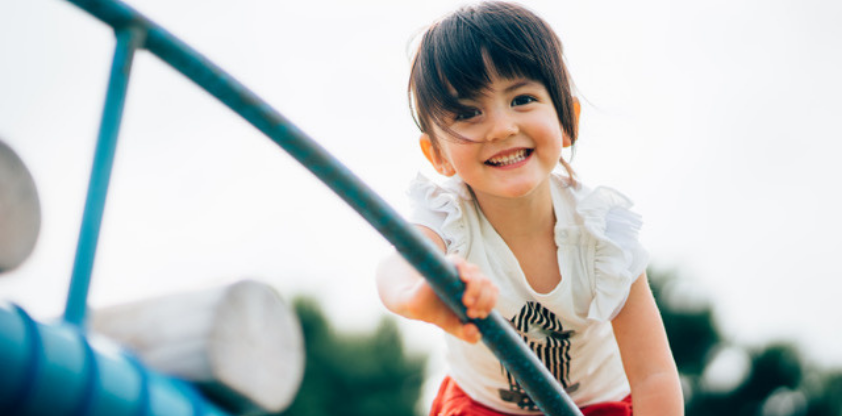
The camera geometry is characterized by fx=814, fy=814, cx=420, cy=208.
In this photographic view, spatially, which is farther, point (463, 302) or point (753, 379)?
point (753, 379)

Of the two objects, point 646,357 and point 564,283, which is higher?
point 564,283

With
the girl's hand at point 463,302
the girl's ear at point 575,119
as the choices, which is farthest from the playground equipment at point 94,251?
the girl's ear at point 575,119

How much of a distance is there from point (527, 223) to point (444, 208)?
0.23 meters

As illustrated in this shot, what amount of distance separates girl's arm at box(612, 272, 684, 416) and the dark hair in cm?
48

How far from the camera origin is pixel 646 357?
188 cm

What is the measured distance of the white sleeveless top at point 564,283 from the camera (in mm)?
1945

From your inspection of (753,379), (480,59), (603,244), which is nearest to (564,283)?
(603,244)

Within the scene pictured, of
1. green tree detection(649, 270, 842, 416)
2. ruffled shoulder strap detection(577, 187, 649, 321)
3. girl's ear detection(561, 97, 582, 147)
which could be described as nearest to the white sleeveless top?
→ ruffled shoulder strap detection(577, 187, 649, 321)

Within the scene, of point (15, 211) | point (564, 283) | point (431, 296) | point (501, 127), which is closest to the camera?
point (15, 211)

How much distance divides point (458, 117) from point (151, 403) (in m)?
1.02

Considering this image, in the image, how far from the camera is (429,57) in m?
1.96

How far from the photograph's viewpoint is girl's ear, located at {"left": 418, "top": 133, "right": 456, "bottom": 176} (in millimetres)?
2055

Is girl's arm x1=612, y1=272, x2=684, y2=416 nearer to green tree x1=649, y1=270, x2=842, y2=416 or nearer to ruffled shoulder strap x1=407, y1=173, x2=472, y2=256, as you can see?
ruffled shoulder strap x1=407, y1=173, x2=472, y2=256

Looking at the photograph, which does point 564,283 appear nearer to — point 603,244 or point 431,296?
point 603,244
